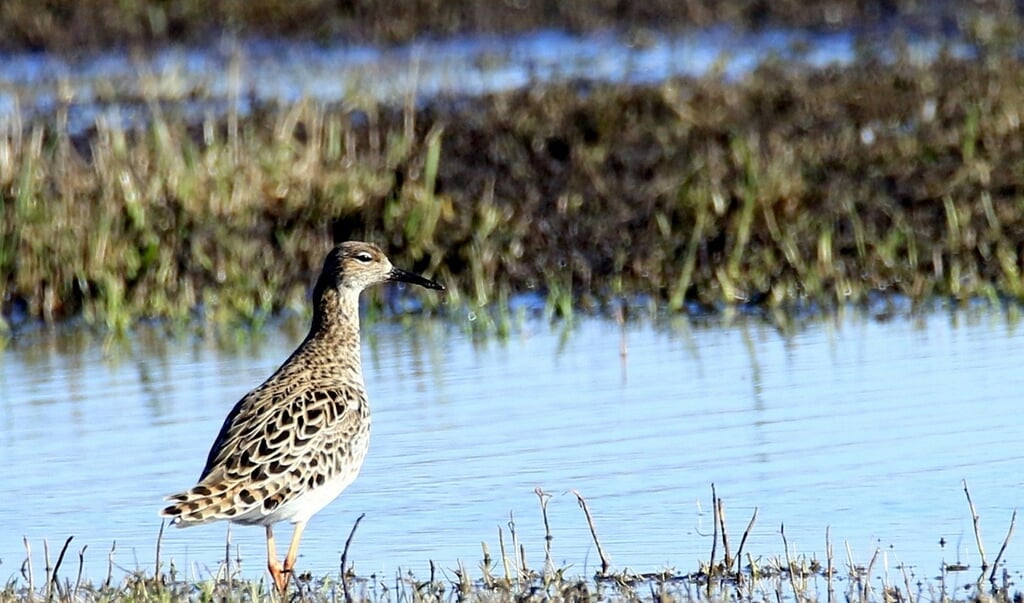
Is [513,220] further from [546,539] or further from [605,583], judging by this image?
[605,583]

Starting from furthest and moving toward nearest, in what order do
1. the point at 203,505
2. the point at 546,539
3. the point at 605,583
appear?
the point at 546,539 → the point at 203,505 → the point at 605,583

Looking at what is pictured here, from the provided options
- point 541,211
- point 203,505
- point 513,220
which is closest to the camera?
point 203,505

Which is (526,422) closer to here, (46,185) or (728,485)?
(728,485)

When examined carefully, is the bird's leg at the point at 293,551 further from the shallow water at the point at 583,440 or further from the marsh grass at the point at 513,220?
the marsh grass at the point at 513,220

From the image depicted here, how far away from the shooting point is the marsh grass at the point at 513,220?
1155 centimetres

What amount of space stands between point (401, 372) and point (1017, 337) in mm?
3046

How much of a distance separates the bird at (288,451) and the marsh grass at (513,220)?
3.60m

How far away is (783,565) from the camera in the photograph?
20.5 feet

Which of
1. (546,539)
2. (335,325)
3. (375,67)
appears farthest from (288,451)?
(375,67)

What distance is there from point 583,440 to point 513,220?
174 inches

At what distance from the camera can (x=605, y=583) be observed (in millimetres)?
6180

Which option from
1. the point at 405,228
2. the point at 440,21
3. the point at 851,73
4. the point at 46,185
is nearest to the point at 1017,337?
the point at 405,228

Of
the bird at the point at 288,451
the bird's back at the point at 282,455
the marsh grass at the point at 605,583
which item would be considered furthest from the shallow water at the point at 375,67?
the marsh grass at the point at 605,583

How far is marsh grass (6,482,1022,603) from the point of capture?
5.85 m
